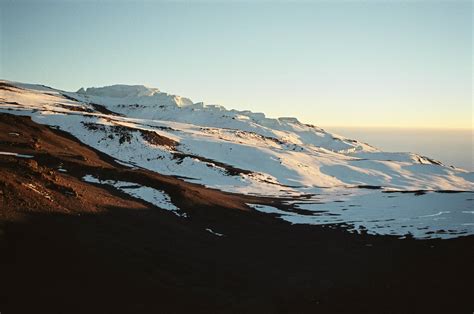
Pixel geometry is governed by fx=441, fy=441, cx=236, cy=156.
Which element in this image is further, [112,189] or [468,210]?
[468,210]

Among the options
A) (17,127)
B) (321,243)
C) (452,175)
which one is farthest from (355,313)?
(452,175)

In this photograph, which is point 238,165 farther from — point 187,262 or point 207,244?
point 187,262

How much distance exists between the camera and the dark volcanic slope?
79.1 ft

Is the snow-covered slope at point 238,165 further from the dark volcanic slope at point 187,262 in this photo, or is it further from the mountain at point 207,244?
the dark volcanic slope at point 187,262

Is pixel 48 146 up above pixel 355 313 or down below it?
above

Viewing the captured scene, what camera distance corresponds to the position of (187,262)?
105 ft

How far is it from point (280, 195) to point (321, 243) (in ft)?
110

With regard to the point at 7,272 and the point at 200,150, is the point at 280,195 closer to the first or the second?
the point at 200,150

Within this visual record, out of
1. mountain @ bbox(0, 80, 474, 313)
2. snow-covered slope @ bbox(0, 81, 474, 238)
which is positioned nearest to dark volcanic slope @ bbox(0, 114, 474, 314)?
mountain @ bbox(0, 80, 474, 313)

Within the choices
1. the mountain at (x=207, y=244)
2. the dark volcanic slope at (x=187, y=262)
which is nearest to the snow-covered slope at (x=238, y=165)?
the mountain at (x=207, y=244)

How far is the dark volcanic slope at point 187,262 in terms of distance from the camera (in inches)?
949

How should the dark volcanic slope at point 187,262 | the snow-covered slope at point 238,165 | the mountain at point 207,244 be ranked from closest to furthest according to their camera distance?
the dark volcanic slope at point 187,262
the mountain at point 207,244
the snow-covered slope at point 238,165

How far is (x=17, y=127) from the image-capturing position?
78.6 meters

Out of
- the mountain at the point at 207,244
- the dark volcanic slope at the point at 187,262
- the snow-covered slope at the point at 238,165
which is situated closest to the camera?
the dark volcanic slope at the point at 187,262
